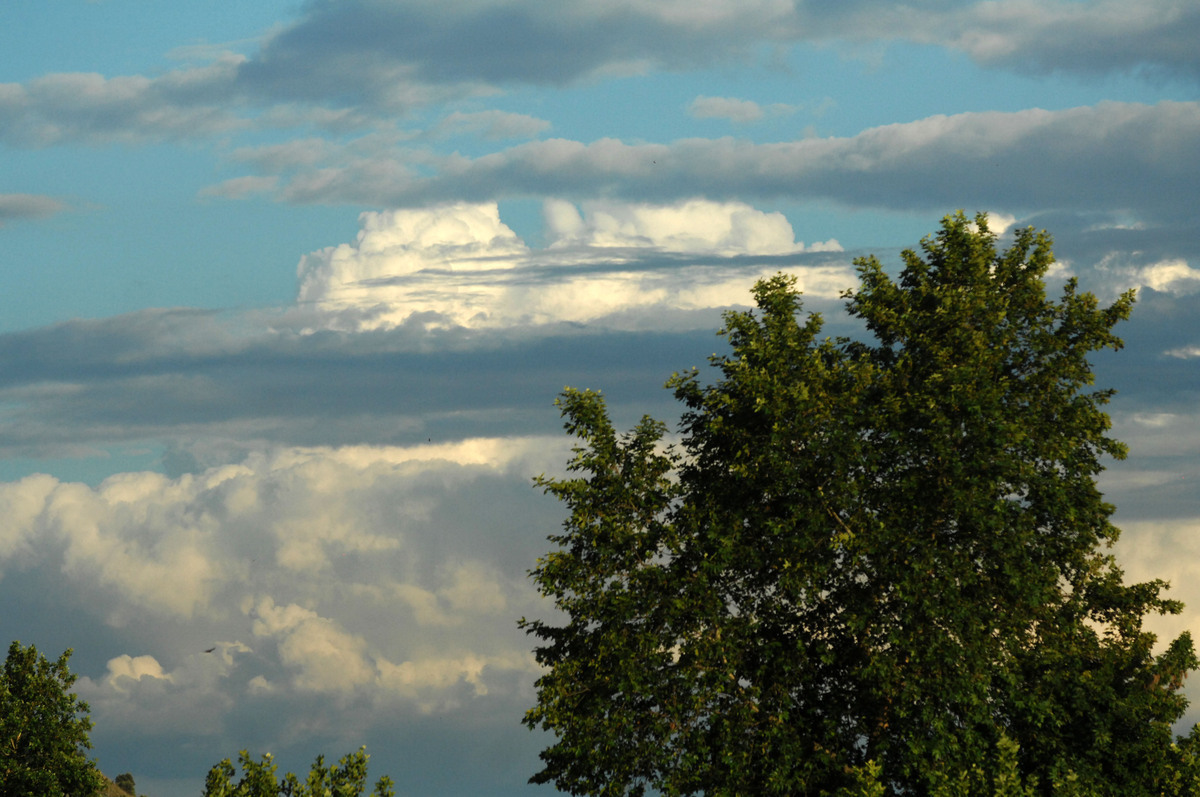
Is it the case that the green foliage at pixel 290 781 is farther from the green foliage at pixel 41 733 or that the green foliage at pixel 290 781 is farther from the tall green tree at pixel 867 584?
the green foliage at pixel 41 733

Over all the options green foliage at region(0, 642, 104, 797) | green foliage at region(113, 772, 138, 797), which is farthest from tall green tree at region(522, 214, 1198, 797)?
green foliage at region(113, 772, 138, 797)

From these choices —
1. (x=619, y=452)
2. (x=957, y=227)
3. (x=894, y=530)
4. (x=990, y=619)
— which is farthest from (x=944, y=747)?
(x=957, y=227)

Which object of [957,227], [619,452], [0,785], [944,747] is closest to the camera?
[944,747]

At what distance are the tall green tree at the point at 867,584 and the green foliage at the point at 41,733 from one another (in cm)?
2228

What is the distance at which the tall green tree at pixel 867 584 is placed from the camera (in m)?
31.5

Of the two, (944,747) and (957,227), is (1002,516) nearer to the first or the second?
(944,747)

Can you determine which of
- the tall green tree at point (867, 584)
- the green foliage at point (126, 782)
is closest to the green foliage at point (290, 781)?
the tall green tree at point (867, 584)

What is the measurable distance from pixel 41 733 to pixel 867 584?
3263cm

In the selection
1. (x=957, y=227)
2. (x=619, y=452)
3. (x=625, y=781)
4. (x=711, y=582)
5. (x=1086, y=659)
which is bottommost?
(x=625, y=781)

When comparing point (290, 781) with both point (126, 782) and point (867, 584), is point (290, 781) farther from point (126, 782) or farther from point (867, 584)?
point (126, 782)

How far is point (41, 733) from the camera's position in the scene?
47.1 meters

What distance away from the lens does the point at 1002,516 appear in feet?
105

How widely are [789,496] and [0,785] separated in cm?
3177

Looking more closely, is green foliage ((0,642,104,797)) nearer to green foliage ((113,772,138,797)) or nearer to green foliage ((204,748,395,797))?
green foliage ((204,748,395,797))
